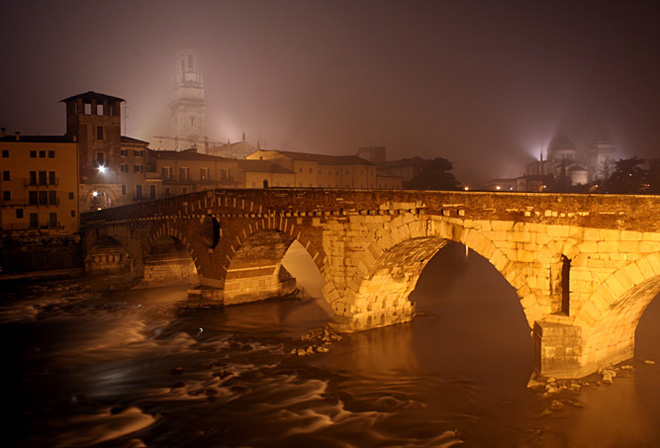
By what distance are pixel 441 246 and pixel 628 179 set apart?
28012 mm

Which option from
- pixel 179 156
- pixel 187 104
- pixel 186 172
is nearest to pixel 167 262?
pixel 186 172

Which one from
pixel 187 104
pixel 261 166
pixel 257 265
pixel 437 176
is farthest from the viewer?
pixel 187 104

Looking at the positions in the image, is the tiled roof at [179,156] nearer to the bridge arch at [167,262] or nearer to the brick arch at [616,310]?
the bridge arch at [167,262]

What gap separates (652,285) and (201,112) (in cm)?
9767

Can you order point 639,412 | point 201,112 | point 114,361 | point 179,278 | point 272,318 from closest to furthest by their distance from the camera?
point 639,412 → point 114,361 → point 272,318 → point 179,278 → point 201,112

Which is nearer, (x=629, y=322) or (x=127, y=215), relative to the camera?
(x=629, y=322)

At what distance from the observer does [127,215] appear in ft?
99.2

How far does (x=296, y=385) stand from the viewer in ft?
47.5

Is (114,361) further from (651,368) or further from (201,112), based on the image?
(201,112)

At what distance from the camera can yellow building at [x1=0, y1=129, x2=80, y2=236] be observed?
3753 cm

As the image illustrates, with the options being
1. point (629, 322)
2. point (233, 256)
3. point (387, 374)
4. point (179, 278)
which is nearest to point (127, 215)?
point (179, 278)

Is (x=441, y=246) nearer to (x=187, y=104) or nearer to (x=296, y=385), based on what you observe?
(x=296, y=385)

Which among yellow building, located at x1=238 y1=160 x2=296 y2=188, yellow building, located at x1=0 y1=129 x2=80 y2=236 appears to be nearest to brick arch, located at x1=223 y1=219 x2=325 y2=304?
yellow building, located at x1=0 y1=129 x2=80 y2=236

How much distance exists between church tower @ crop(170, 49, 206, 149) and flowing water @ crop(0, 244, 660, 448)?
3186 inches
